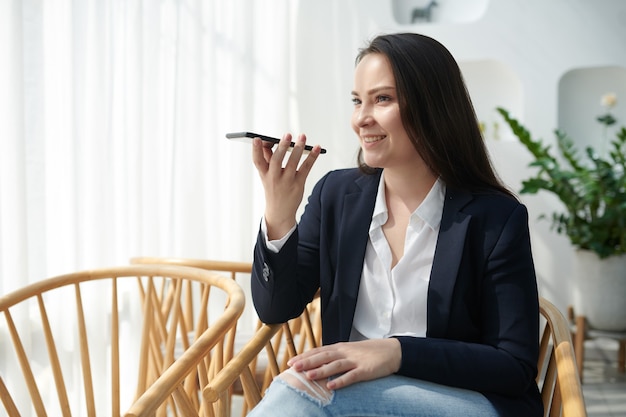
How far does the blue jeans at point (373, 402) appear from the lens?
109 centimetres

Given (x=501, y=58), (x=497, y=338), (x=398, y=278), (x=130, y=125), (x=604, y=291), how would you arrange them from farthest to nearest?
(x=501, y=58) → (x=604, y=291) → (x=130, y=125) → (x=398, y=278) → (x=497, y=338)

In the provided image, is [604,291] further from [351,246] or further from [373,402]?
[373,402]

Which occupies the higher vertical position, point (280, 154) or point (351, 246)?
point (280, 154)

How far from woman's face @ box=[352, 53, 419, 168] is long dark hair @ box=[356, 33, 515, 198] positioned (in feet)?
0.05

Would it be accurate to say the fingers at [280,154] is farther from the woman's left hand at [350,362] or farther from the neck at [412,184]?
the woman's left hand at [350,362]

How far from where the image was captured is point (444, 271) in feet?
4.50

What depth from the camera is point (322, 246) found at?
5.01ft

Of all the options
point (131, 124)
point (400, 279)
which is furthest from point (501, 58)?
point (400, 279)

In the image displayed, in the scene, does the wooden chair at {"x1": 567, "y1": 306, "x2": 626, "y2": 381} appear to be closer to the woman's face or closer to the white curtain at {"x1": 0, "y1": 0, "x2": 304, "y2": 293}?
the white curtain at {"x1": 0, "y1": 0, "x2": 304, "y2": 293}

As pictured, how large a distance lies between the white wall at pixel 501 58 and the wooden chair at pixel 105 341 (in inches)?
56.1

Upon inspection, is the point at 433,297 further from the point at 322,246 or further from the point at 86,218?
the point at 86,218

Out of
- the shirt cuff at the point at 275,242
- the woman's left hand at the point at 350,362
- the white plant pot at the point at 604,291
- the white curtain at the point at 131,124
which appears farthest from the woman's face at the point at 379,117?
the white plant pot at the point at 604,291

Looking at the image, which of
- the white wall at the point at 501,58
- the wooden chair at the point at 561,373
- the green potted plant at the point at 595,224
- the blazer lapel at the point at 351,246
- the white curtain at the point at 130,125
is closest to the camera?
the wooden chair at the point at 561,373

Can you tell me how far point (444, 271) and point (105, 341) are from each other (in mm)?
1614
